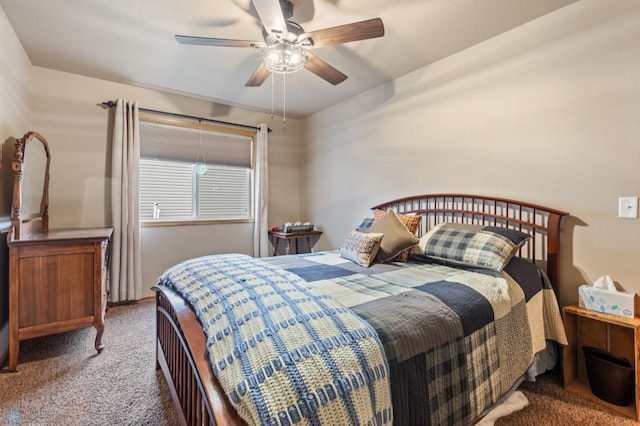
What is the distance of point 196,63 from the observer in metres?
2.82

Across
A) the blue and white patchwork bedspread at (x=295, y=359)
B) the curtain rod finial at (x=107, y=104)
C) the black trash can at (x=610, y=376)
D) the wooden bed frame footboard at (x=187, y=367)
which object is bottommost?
the black trash can at (x=610, y=376)

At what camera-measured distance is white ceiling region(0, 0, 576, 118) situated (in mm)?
2018

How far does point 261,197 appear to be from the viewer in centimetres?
414

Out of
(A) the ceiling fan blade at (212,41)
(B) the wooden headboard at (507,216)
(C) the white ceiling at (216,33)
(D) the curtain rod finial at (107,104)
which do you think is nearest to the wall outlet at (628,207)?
(B) the wooden headboard at (507,216)

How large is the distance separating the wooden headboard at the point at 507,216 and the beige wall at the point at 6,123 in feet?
11.2

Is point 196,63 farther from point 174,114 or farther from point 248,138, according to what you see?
point 248,138

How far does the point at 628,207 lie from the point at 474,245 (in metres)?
0.90

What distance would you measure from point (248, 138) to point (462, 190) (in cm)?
294

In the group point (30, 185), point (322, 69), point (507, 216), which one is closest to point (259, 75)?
point (322, 69)

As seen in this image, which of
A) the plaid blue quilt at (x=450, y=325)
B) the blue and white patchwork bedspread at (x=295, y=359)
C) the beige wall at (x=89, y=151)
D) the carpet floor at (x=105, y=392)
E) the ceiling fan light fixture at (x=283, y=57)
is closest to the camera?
the blue and white patchwork bedspread at (x=295, y=359)

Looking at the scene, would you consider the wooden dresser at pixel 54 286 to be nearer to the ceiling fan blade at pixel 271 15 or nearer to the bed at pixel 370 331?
the bed at pixel 370 331

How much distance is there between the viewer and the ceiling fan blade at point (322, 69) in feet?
7.06

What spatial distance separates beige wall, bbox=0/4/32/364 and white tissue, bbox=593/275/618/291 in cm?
402

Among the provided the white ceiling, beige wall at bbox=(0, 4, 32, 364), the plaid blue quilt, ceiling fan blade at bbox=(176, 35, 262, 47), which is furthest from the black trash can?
beige wall at bbox=(0, 4, 32, 364)
